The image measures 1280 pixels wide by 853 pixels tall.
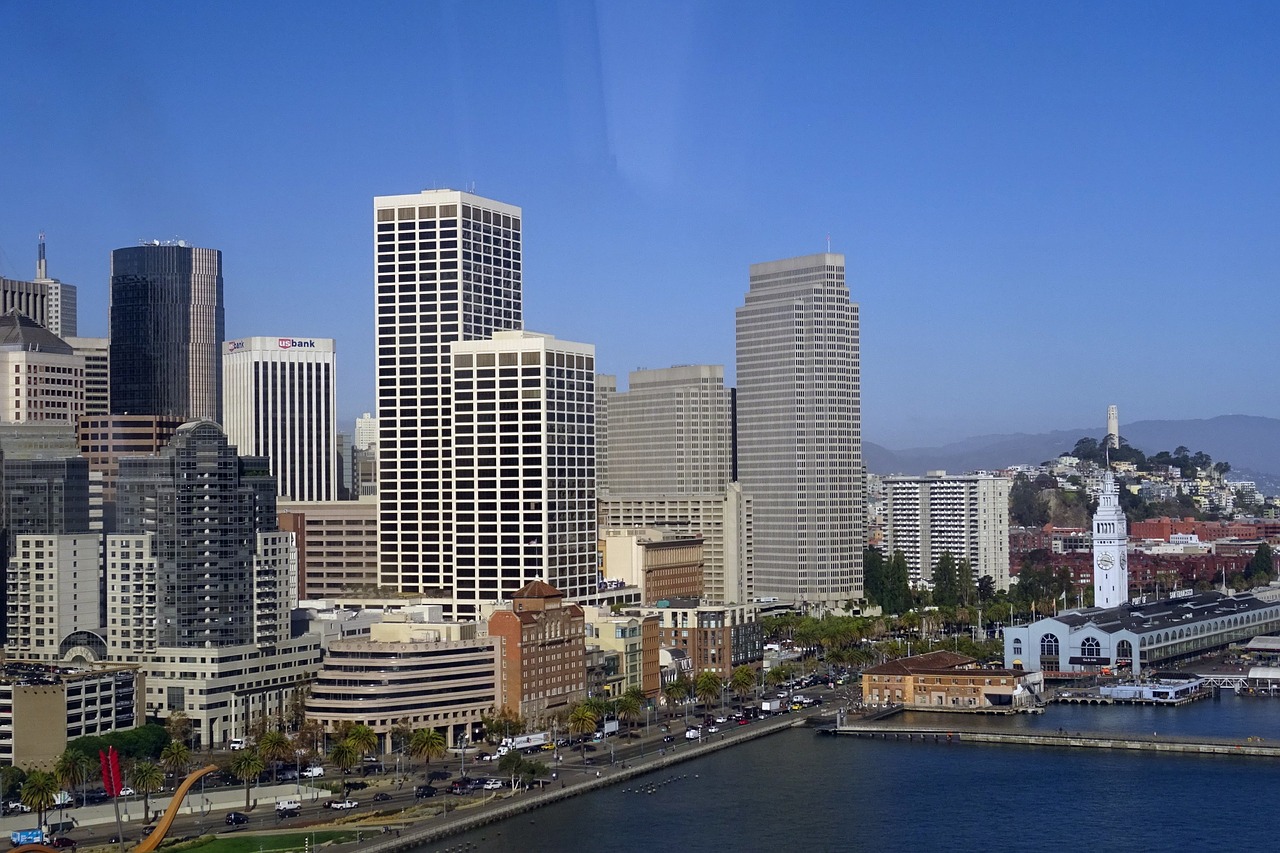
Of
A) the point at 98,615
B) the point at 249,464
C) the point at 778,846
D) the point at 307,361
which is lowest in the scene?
the point at 778,846

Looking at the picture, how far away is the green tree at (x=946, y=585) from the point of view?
254 ft

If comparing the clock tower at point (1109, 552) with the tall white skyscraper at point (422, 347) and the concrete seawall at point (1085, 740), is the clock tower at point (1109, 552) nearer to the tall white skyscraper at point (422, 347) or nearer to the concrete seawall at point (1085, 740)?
the concrete seawall at point (1085, 740)

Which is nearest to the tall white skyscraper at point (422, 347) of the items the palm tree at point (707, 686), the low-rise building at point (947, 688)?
the palm tree at point (707, 686)

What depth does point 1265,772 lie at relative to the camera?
134 ft

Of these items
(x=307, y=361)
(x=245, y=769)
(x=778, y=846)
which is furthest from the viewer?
(x=307, y=361)

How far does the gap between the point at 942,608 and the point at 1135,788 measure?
34918mm

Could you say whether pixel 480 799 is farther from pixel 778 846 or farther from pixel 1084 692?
pixel 1084 692

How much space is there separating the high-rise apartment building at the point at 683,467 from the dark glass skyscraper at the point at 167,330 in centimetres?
1976

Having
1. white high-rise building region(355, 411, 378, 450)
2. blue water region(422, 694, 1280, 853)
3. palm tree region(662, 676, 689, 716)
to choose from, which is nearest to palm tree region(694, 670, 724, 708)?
palm tree region(662, 676, 689, 716)

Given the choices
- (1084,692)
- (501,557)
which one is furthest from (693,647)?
(1084,692)

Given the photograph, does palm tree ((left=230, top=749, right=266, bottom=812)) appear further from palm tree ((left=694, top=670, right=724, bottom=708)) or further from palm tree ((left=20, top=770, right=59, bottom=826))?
palm tree ((left=694, top=670, right=724, bottom=708))

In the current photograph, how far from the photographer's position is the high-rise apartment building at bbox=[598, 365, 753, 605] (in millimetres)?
74062

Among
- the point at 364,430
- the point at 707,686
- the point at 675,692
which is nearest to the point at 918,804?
the point at 675,692

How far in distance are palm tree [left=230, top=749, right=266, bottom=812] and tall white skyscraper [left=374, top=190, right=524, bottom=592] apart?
20069 millimetres
